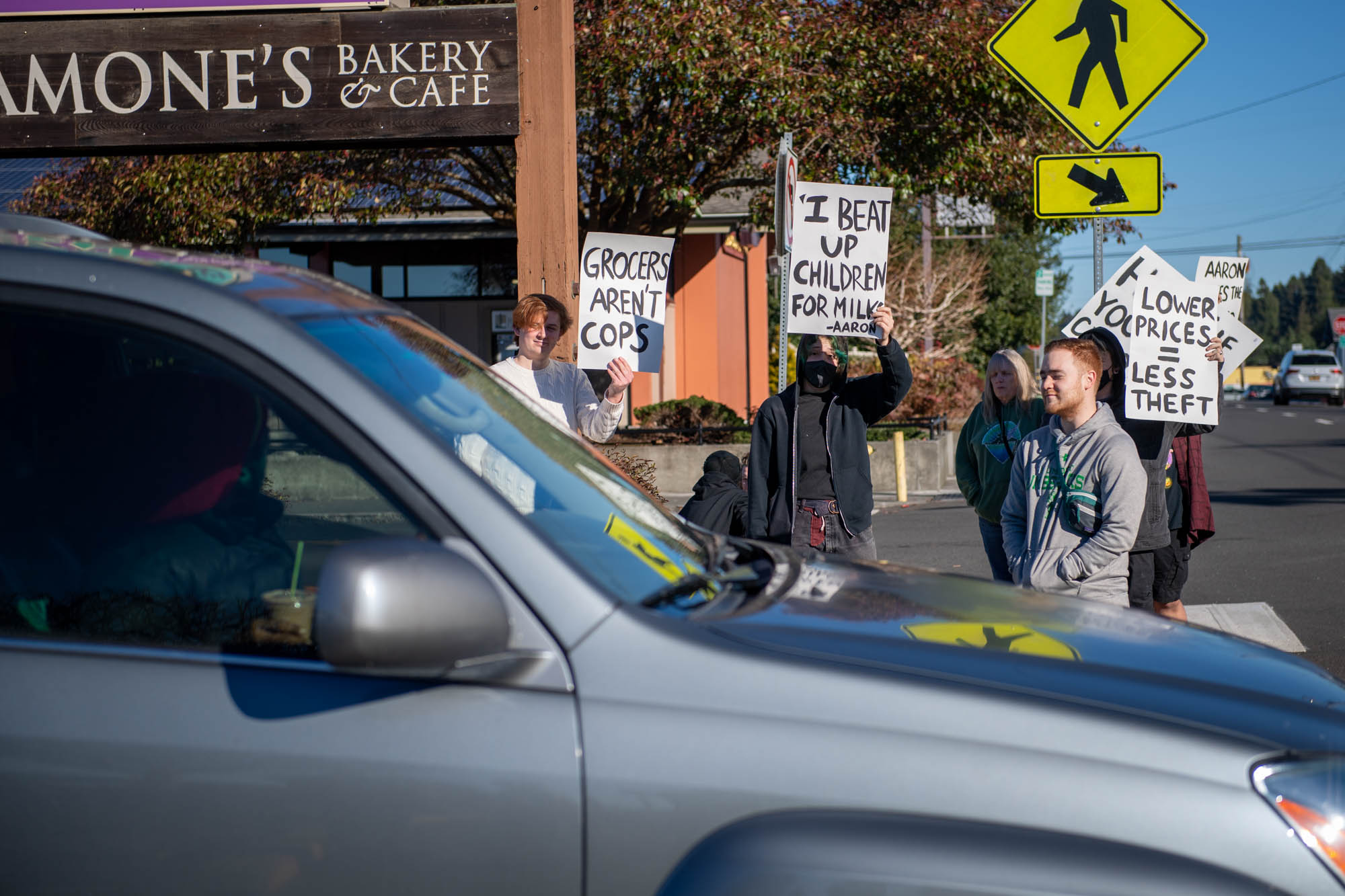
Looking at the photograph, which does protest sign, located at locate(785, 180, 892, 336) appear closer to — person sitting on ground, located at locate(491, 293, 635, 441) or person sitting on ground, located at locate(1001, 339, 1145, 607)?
person sitting on ground, located at locate(491, 293, 635, 441)

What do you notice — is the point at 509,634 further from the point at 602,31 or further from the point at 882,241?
the point at 602,31

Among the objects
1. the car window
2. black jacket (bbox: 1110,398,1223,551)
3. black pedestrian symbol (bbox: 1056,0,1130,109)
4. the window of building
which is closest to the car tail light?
the car window

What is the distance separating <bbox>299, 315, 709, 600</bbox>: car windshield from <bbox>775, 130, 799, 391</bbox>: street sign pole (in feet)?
13.8

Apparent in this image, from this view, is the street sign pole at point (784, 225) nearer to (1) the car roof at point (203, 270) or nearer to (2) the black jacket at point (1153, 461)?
(2) the black jacket at point (1153, 461)

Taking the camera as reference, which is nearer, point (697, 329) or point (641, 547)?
point (641, 547)

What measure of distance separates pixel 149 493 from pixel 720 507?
407cm

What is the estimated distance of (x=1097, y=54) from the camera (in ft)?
20.6

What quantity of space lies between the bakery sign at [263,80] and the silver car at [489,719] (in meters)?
4.41

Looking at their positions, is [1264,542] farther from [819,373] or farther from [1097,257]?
[819,373]

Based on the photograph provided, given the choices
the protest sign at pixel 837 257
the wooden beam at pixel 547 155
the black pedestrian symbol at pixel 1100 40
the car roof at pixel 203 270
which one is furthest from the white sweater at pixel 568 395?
the black pedestrian symbol at pixel 1100 40

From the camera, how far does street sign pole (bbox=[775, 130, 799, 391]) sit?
686 cm

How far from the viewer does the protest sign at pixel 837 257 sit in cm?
670

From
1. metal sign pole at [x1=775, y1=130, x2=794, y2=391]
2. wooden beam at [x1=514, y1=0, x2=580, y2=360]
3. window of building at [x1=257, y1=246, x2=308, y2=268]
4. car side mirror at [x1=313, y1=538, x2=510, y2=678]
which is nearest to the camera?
car side mirror at [x1=313, y1=538, x2=510, y2=678]

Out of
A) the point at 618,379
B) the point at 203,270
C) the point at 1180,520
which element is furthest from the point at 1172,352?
the point at 203,270
